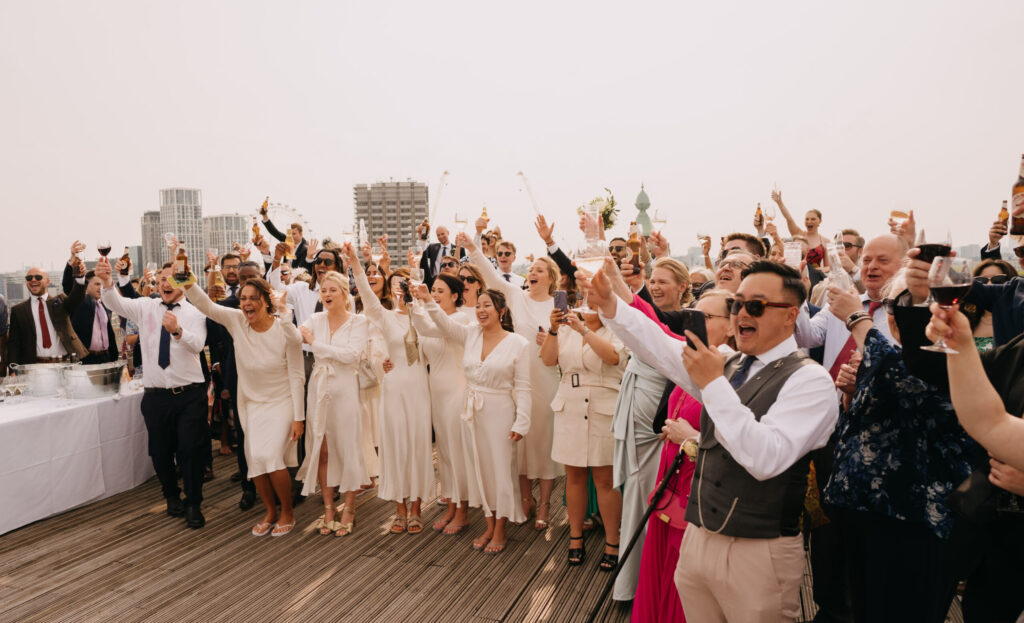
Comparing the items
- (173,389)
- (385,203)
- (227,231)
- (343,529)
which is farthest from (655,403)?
(385,203)

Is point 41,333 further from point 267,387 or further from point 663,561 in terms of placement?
point 663,561

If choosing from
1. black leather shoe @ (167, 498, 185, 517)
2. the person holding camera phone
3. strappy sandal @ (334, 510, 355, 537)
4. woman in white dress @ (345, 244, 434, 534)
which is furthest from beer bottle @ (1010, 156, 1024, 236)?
black leather shoe @ (167, 498, 185, 517)

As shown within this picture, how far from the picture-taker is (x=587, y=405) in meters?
4.04

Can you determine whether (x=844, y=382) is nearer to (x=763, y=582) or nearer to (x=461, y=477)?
(x=763, y=582)

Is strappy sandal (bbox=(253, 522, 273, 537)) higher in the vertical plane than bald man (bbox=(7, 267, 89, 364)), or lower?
lower

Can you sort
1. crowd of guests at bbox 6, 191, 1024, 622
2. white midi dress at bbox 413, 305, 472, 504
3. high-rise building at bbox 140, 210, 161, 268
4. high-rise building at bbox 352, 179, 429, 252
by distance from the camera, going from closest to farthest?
crowd of guests at bbox 6, 191, 1024, 622 < white midi dress at bbox 413, 305, 472, 504 < high-rise building at bbox 140, 210, 161, 268 < high-rise building at bbox 352, 179, 429, 252

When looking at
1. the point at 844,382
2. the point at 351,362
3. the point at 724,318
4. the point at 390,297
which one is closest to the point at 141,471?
the point at 351,362

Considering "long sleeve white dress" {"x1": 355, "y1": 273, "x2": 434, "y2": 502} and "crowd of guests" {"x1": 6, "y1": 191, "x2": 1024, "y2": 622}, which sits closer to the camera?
"crowd of guests" {"x1": 6, "y1": 191, "x2": 1024, "y2": 622}

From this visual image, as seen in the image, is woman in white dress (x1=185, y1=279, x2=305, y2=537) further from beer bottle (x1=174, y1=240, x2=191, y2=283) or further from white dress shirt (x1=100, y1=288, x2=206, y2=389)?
white dress shirt (x1=100, y1=288, x2=206, y2=389)

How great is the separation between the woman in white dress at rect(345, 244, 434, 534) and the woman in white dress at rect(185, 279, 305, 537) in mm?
732

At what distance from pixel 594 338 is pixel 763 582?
1.95 meters

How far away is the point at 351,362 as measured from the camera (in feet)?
16.2

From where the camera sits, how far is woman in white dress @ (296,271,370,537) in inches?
194

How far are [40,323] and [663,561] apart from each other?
23.4ft
